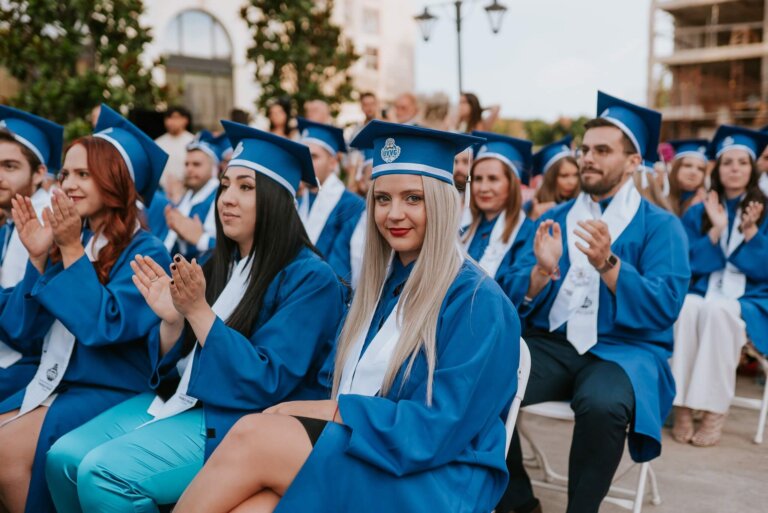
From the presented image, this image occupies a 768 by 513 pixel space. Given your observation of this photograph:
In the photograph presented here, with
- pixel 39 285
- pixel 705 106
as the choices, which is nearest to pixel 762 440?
pixel 39 285

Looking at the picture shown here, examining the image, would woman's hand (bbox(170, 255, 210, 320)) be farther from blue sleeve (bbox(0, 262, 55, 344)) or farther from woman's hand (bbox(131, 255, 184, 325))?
blue sleeve (bbox(0, 262, 55, 344))

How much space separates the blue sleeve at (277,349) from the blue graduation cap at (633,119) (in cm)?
193

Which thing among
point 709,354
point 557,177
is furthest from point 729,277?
point 557,177

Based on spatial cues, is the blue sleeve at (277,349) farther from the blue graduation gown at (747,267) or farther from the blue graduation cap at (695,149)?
the blue graduation cap at (695,149)

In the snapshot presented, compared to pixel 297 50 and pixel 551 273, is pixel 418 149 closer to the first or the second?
pixel 551 273

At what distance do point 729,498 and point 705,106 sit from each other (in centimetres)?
3946

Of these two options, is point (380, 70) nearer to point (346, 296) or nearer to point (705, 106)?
point (705, 106)

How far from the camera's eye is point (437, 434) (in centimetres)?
208

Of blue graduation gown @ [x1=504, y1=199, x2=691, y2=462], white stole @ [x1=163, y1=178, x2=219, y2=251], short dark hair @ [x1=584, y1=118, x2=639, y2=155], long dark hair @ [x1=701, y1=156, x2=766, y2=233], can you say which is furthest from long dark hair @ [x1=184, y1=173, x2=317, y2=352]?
white stole @ [x1=163, y1=178, x2=219, y2=251]

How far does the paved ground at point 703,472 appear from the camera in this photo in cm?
369

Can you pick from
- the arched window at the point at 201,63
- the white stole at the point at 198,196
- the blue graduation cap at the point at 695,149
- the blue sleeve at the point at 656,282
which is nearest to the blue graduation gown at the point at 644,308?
the blue sleeve at the point at 656,282

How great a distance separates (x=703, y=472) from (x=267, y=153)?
310 centimetres

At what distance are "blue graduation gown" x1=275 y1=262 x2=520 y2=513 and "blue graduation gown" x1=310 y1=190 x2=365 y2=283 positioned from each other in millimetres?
3434

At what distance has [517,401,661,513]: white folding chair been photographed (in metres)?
3.31
